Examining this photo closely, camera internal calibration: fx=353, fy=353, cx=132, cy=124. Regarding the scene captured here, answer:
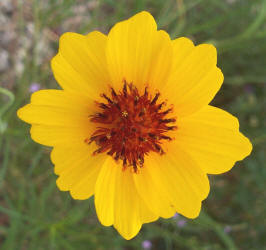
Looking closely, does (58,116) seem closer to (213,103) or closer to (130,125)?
(130,125)

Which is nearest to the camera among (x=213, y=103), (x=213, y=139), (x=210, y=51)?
(x=210, y=51)

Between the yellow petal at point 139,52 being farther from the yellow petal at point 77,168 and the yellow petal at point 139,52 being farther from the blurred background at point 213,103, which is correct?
the blurred background at point 213,103

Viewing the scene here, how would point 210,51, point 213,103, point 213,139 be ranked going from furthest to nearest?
point 213,103 → point 213,139 → point 210,51

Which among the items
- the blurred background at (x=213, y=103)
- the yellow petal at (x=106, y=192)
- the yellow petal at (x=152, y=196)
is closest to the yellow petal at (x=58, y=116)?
the yellow petal at (x=106, y=192)

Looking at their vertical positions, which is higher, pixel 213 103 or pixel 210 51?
pixel 210 51

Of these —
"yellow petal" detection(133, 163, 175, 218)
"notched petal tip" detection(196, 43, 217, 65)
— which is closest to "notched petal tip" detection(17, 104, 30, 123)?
"yellow petal" detection(133, 163, 175, 218)

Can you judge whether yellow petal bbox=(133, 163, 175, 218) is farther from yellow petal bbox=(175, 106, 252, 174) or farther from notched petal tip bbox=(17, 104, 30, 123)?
notched petal tip bbox=(17, 104, 30, 123)

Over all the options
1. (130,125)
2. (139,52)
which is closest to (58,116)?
(130,125)
